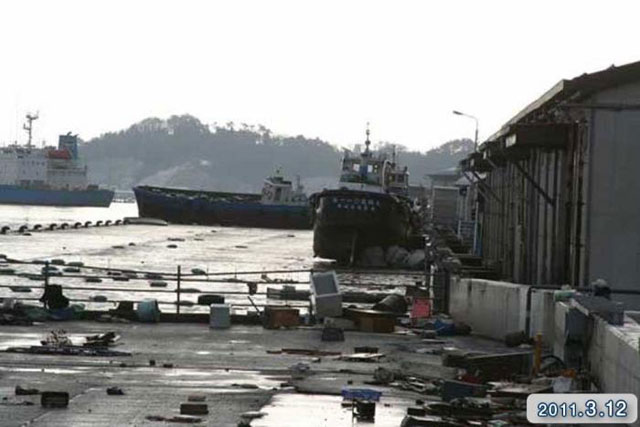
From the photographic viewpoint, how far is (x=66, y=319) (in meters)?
28.0

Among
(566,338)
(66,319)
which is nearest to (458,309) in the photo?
(66,319)

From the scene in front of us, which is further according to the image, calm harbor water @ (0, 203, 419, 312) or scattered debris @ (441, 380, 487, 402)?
calm harbor water @ (0, 203, 419, 312)

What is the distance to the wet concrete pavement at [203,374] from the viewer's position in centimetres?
1581

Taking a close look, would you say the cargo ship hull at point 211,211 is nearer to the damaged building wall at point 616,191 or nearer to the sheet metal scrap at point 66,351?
the damaged building wall at point 616,191

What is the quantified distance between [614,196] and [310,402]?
1033 centimetres

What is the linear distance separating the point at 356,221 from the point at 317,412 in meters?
59.1

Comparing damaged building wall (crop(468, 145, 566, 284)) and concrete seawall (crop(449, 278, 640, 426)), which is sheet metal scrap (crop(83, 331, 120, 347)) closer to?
concrete seawall (crop(449, 278, 640, 426))

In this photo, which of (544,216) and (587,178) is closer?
(587,178)

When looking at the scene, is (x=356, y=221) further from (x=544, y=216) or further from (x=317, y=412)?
(x=317, y=412)

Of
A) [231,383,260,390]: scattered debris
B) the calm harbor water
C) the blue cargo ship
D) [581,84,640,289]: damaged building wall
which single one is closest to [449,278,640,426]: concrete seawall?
[581,84,640,289]: damaged building wall

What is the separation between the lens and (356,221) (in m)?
75.0

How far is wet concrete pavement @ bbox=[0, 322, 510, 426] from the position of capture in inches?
623

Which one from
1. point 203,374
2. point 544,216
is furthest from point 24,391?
point 544,216

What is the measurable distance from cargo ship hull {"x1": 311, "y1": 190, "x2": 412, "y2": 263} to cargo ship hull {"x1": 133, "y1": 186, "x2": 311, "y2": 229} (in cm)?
7346
